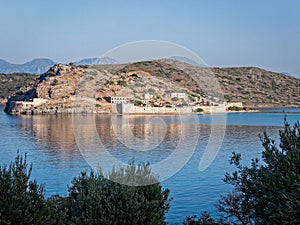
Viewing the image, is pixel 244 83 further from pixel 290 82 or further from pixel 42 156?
pixel 42 156

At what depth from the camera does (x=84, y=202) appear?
856 cm

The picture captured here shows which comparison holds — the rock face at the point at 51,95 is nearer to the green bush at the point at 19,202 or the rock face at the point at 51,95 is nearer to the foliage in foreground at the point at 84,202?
the foliage in foreground at the point at 84,202

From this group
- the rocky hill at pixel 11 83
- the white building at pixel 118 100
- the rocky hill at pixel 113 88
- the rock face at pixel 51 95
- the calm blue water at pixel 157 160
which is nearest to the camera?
the calm blue water at pixel 157 160

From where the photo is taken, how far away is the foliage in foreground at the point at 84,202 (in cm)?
753

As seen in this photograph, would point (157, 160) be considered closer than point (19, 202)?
No

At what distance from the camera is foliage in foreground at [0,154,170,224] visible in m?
7.53

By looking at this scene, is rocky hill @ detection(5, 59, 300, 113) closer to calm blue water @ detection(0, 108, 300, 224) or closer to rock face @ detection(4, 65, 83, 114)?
rock face @ detection(4, 65, 83, 114)

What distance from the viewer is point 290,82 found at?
583ft

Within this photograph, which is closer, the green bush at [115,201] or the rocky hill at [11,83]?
the green bush at [115,201]

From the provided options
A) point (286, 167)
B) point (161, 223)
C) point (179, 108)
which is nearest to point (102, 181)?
point (161, 223)

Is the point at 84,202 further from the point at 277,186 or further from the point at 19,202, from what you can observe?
the point at 277,186

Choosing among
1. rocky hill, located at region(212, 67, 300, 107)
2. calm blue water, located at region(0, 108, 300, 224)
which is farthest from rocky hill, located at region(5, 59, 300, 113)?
calm blue water, located at region(0, 108, 300, 224)

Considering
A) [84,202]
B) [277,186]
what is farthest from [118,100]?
[277,186]

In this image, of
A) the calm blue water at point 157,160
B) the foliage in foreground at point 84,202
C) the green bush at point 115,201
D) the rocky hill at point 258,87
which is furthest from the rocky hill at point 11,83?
the foliage in foreground at point 84,202
